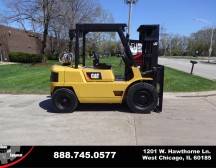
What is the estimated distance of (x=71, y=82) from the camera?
7168mm

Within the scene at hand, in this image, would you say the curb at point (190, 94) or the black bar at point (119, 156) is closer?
the black bar at point (119, 156)

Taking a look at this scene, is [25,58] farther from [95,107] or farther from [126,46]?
[126,46]

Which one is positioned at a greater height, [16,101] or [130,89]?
[130,89]

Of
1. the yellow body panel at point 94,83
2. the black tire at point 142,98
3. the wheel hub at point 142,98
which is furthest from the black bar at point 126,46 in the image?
the wheel hub at point 142,98

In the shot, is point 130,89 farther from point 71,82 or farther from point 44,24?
point 44,24

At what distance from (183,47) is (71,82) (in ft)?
382

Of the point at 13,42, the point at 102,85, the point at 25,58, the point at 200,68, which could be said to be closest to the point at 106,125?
the point at 102,85

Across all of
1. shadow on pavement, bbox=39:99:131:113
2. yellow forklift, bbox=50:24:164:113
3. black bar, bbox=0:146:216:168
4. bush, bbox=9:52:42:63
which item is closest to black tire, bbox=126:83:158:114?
yellow forklift, bbox=50:24:164:113

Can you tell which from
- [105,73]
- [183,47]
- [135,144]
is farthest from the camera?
[183,47]

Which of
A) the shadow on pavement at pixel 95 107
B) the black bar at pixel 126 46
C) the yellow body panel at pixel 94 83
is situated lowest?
the shadow on pavement at pixel 95 107

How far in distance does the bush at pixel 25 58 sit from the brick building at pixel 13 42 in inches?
56.5

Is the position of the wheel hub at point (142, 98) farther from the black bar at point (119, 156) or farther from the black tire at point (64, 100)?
the black bar at point (119, 156)

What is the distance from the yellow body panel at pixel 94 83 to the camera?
7.11 metres

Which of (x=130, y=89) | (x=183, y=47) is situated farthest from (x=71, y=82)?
(x=183, y=47)
